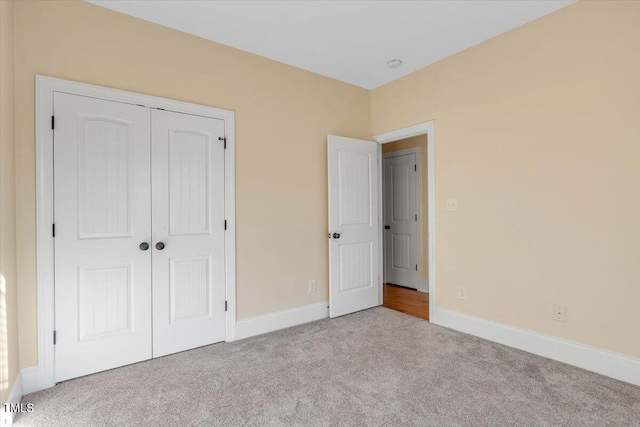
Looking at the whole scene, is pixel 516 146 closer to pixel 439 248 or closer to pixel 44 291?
pixel 439 248

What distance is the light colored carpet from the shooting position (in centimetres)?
185

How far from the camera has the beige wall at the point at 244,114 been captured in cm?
215

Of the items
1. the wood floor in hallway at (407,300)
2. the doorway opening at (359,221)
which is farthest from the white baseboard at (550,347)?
the wood floor in hallway at (407,300)

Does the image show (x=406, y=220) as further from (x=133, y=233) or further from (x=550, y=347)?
(x=133, y=233)

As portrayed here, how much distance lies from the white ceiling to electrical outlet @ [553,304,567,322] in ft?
7.80

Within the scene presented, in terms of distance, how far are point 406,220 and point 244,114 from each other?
10.1 feet

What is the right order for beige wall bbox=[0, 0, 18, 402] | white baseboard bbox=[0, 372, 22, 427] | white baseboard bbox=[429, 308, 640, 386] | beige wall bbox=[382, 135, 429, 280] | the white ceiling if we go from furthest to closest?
beige wall bbox=[382, 135, 429, 280]
the white ceiling
white baseboard bbox=[429, 308, 640, 386]
beige wall bbox=[0, 0, 18, 402]
white baseboard bbox=[0, 372, 22, 427]

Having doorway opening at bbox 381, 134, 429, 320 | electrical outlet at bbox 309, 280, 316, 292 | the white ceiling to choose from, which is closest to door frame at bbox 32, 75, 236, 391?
the white ceiling

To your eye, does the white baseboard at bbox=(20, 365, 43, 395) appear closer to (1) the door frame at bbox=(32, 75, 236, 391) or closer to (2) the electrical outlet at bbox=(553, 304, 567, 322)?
(1) the door frame at bbox=(32, 75, 236, 391)

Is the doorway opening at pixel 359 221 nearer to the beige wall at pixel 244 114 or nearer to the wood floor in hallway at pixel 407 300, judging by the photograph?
the wood floor in hallway at pixel 407 300

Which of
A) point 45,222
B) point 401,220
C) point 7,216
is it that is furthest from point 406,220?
point 7,216

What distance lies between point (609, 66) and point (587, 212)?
3.50 ft

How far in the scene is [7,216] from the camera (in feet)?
6.30

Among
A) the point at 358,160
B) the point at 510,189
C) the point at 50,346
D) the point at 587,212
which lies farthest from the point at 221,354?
the point at 587,212
